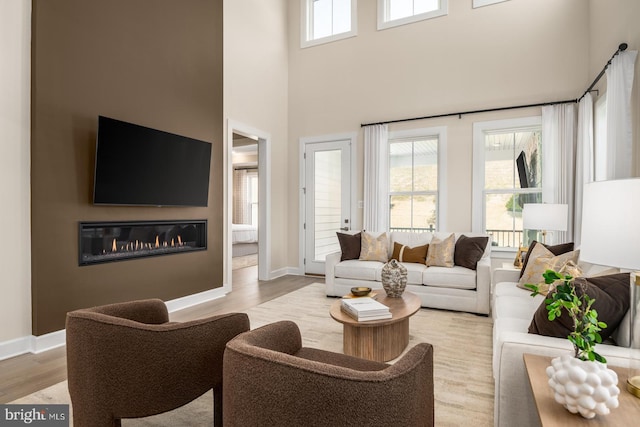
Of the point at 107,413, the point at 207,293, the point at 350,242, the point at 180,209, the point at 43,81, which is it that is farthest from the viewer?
the point at 350,242

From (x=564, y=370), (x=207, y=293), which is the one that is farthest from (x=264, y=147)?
(x=564, y=370)

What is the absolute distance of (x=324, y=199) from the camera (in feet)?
19.9

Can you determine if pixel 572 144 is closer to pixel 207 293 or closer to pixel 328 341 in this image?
pixel 328 341

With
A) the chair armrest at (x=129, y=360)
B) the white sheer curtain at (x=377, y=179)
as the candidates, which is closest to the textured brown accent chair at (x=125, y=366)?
the chair armrest at (x=129, y=360)

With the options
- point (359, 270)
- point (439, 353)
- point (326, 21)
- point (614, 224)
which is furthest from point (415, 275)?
point (326, 21)

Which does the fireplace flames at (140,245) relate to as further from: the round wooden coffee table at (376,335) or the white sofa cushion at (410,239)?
the white sofa cushion at (410,239)

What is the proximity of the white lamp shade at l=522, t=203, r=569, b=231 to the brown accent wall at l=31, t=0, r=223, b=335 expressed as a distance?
148 inches

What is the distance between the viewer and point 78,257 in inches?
122

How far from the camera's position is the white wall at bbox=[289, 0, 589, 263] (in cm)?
450

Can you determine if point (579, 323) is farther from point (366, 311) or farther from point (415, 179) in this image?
point (415, 179)

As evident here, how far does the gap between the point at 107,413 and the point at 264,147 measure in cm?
473

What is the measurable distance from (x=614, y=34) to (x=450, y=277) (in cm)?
285

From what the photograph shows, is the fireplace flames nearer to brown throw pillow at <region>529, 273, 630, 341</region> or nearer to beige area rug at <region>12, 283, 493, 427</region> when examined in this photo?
beige area rug at <region>12, 283, 493, 427</region>

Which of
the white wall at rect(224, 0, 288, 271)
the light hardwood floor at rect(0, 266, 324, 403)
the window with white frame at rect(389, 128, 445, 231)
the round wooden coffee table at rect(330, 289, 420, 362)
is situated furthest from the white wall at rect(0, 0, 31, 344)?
the window with white frame at rect(389, 128, 445, 231)
